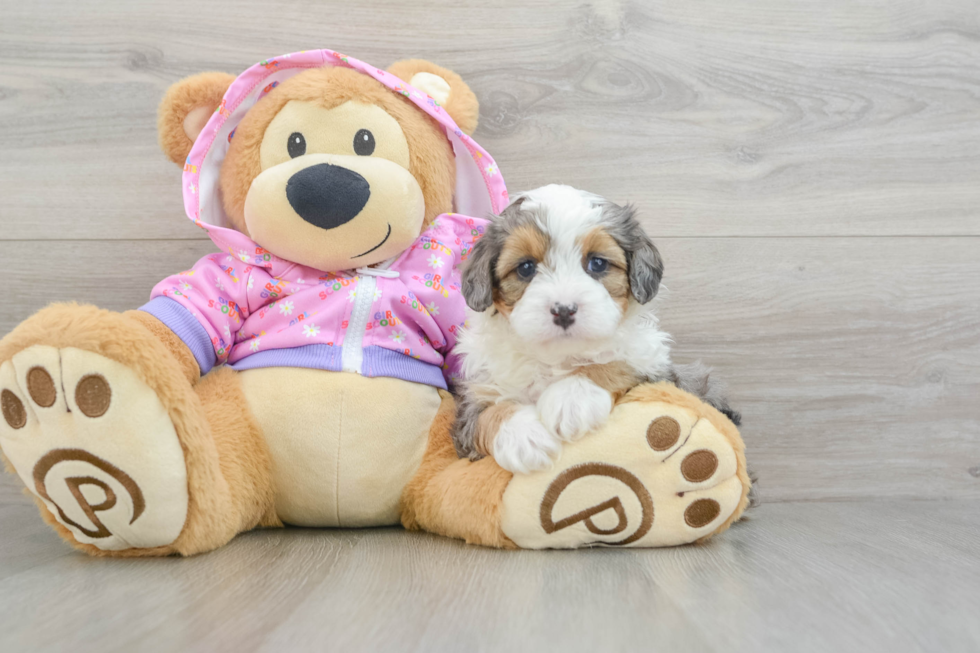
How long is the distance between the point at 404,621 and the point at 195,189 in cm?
100

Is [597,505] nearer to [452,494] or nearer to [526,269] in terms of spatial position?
[452,494]

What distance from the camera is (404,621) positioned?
0.89 meters

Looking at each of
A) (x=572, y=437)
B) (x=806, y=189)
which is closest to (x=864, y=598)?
(x=572, y=437)

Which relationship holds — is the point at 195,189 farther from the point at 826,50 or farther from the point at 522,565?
the point at 826,50

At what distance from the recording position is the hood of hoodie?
143cm

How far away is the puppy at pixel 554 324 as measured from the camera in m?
1.19

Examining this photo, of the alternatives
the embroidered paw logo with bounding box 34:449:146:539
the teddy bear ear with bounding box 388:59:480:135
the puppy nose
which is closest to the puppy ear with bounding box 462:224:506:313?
the puppy nose

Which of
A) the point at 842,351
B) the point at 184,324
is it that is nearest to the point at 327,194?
the point at 184,324

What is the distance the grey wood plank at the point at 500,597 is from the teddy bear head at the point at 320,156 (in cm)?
59

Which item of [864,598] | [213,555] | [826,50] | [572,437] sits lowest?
[213,555]

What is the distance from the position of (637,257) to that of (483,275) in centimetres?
28

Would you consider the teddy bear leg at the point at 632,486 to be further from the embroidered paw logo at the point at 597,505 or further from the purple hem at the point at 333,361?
the purple hem at the point at 333,361

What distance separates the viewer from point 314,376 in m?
1.36

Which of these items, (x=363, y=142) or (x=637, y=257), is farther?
(x=363, y=142)
